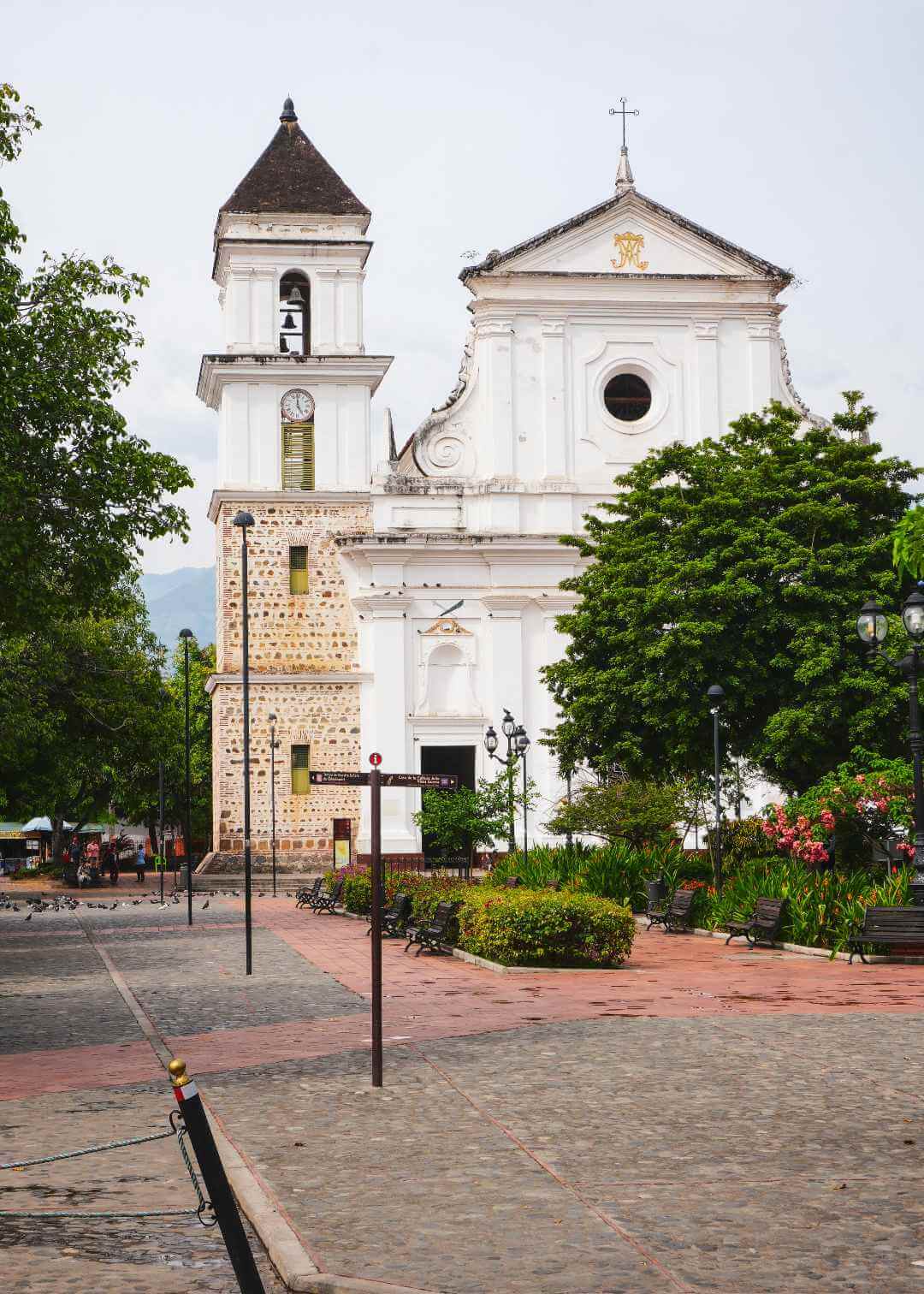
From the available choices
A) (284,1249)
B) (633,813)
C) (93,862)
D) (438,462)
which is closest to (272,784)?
(93,862)

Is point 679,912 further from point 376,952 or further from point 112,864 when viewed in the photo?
point 112,864

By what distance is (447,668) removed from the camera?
46500 millimetres

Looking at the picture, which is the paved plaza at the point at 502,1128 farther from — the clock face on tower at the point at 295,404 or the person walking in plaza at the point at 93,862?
the person walking in plaza at the point at 93,862

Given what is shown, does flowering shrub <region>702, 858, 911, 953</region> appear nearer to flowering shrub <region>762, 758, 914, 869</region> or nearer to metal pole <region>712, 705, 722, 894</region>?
flowering shrub <region>762, 758, 914, 869</region>

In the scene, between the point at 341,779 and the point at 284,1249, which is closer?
the point at 284,1249

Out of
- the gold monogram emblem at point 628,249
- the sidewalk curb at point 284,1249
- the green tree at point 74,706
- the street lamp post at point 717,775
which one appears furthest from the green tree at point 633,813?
the sidewalk curb at point 284,1249

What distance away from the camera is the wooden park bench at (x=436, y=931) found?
71.0 ft

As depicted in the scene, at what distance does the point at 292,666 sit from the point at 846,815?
24.5 meters

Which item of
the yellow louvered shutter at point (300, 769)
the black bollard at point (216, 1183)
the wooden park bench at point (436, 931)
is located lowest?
the wooden park bench at point (436, 931)

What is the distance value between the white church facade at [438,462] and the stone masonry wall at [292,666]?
0.07 m

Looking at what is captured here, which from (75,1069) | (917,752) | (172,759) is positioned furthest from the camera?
(172,759)

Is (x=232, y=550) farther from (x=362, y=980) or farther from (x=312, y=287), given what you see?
(x=362, y=980)

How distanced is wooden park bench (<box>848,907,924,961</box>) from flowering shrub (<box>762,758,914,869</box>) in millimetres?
3754

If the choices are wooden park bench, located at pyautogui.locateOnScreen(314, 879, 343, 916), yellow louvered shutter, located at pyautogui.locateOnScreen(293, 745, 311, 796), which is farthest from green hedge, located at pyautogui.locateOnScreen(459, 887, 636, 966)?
yellow louvered shutter, located at pyautogui.locateOnScreen(293, 745, 311, 796)
